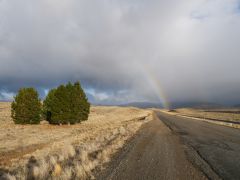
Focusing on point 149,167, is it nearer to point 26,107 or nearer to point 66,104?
point 66,104

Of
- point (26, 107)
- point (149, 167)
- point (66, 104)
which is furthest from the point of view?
point (66, 104)

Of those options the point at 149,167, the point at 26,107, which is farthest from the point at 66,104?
the point at 149,167

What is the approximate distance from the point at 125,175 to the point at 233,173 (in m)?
4.38

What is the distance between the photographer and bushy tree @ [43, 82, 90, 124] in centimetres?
3946

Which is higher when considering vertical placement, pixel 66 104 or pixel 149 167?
pixel 66 104

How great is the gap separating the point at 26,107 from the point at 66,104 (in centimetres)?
629

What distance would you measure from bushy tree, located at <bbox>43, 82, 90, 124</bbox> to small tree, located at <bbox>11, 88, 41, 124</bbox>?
2599 mm

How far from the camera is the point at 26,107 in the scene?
124 feet

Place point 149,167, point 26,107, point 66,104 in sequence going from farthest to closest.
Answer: point 66,104 < point 26,107 < point 149,167

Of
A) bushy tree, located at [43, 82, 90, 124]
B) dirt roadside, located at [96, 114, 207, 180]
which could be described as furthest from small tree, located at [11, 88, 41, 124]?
dirt roadside, located at [96, 114, 207, 180]

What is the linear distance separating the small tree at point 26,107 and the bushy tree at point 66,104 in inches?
102

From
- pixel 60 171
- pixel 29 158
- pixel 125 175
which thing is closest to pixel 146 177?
pixel 125 175

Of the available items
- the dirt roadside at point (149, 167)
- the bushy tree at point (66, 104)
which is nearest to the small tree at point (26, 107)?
the bushy tree at point (66, 104)

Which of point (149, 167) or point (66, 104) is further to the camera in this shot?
point (66, 104)
